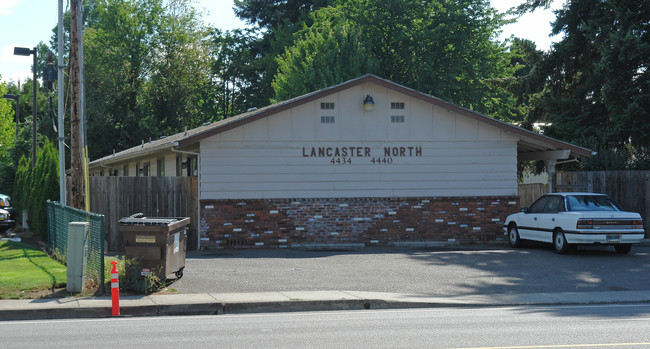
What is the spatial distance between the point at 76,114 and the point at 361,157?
8.40m

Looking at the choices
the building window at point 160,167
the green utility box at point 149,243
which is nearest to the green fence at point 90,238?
the green utility box at point 149,243

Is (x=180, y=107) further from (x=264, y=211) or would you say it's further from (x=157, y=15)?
(x=264, y=211)

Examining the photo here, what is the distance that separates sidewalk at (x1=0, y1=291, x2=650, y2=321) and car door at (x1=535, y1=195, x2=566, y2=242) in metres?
5.74

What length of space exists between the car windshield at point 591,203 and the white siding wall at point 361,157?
10.9ft

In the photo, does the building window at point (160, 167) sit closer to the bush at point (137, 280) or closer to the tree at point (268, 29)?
the bush at point (137, 280)

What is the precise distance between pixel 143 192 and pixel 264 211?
366 centimetres

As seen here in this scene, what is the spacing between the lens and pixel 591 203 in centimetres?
1952

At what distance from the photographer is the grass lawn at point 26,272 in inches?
526

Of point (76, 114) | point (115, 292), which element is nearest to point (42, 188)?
point (76, 114)

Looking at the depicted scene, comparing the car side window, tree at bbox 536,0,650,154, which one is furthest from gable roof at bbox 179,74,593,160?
tree at bbox 536,0,650,154

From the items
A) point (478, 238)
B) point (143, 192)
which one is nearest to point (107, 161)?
point (143, 192)

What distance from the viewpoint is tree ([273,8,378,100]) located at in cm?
3919

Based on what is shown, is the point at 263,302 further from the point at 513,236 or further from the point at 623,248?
the point at 623,248

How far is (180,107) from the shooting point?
57531 mm
